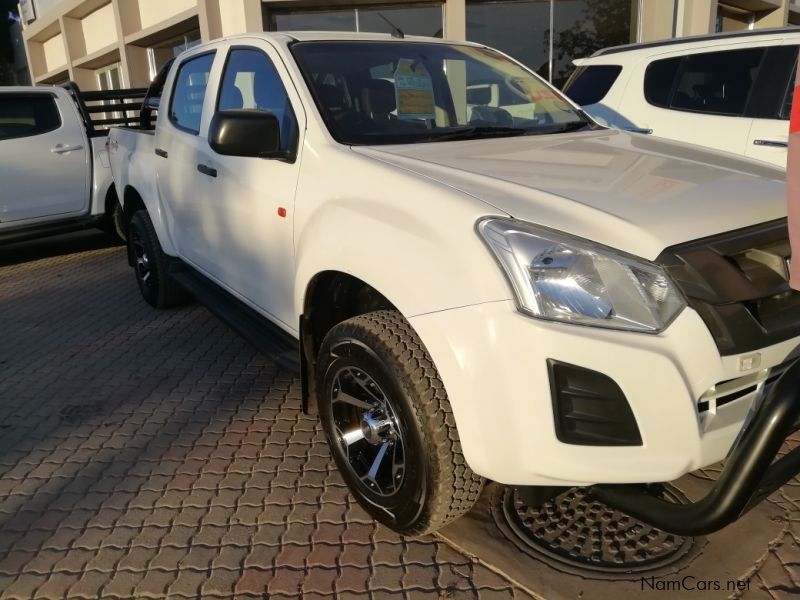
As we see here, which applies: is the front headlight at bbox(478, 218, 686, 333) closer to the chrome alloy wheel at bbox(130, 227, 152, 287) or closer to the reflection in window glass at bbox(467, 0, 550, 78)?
the chrome alloy wheel at bbox(130, 227, 152, 287)

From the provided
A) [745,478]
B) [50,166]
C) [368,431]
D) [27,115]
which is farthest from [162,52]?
[745,478]

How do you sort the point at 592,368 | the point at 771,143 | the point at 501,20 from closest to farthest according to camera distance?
the point at 592,368, the point at 771,143, the point at 501,20

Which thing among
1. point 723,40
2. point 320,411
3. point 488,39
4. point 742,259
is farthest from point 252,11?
point 742,259

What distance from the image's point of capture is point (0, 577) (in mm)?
2357

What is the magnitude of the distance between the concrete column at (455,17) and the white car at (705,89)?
490 centimetres

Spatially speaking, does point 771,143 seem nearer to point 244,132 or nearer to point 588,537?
point 588,537

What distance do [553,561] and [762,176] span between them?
5.07 feet

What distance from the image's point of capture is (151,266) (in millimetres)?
4906

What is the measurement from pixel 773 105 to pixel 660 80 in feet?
3.16

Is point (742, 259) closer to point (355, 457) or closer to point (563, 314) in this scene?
point (563, 314)

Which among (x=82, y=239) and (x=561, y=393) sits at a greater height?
(x=561, y=393)

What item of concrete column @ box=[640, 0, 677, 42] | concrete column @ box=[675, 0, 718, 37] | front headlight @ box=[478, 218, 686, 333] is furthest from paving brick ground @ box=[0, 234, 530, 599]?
concrete column @ box=[675, 0, 718, 37]

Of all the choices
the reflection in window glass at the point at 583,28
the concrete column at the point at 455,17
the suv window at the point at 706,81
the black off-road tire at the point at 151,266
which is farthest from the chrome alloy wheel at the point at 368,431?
the reflection in window glass at the point at 583,28

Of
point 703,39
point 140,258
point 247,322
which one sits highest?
point 703,39
